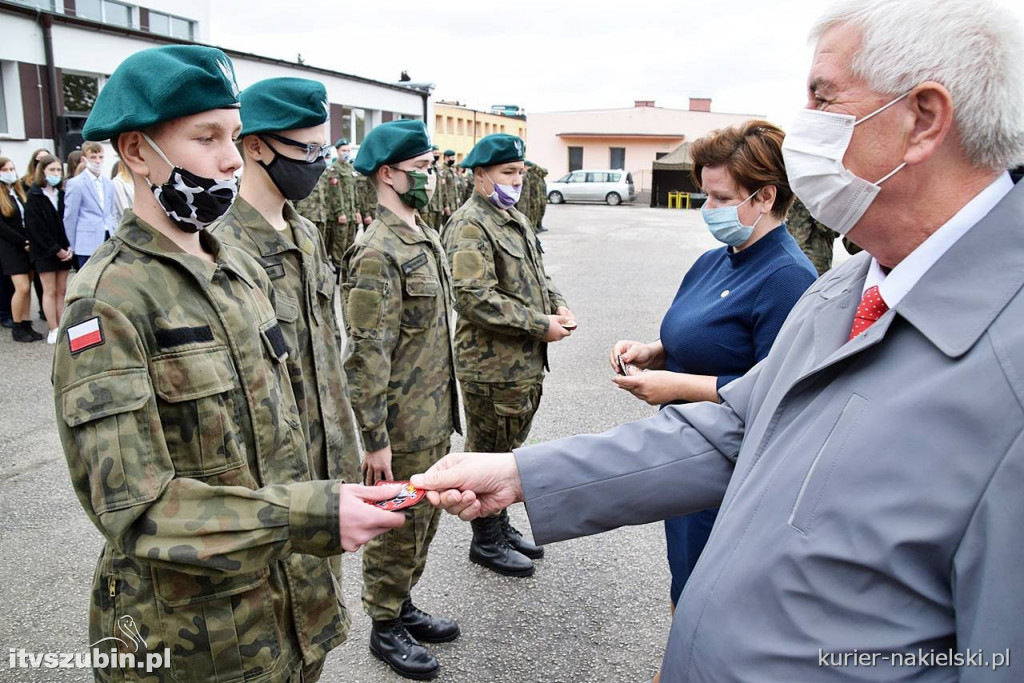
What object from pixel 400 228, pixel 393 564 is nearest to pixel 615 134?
pixel 400 228

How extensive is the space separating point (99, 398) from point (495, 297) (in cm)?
248

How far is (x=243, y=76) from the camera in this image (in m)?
17.2

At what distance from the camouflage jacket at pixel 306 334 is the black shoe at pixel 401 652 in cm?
93

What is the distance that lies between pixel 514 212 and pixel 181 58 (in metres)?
2.68

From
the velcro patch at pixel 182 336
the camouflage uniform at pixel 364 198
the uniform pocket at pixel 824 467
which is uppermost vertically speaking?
the velcro patch at pixel 182 336

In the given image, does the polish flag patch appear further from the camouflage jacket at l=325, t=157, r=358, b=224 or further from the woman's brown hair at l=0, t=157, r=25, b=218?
the camouflage jacket at l=325, t=157, r=358, b=224

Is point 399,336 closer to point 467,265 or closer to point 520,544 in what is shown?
point 467,265

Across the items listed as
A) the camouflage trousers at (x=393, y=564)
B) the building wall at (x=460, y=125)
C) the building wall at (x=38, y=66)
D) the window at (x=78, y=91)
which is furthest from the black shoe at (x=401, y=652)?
the building wall at (x=460, y=125)

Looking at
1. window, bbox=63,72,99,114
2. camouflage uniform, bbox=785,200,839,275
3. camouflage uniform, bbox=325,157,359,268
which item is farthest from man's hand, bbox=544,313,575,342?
window, bbox=63,72,99,114

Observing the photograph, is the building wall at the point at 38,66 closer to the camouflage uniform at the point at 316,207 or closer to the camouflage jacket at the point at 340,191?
the camouflage jacket at the point at 340,191

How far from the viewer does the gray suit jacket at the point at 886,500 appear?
109 cm

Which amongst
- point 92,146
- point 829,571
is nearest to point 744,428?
point 829,571

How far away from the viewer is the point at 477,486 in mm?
1918

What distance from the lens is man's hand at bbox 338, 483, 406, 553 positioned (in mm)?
1645
